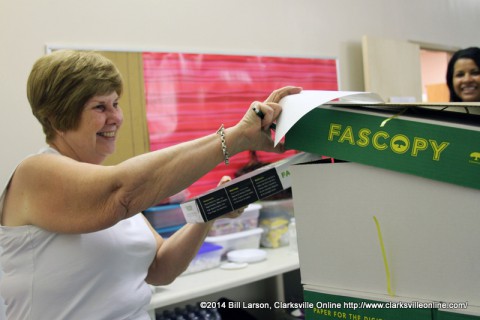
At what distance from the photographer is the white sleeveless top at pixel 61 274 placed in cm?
93

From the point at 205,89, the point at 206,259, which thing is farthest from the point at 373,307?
the point at 205,89

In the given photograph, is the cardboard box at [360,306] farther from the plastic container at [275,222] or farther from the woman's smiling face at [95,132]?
the plastic container at [275,222]

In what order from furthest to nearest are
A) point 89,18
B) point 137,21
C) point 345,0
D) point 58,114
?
point 345,0
point 137,21
point 89,18
point 58,114

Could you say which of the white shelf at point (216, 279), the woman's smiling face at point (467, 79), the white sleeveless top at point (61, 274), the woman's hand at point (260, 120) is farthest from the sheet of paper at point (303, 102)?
the woman's smiling face at point (467, 79)

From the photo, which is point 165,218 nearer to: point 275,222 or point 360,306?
point 275,222

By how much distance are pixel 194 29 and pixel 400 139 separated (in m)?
1.97

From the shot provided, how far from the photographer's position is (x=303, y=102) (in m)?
0.75

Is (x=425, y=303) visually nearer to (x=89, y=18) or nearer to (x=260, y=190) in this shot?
(x=260, y=190)

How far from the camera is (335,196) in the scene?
747mm

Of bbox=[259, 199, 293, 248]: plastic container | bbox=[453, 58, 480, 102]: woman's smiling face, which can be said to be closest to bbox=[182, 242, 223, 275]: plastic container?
bbox=[259, 199, 293, 248]: plastic container

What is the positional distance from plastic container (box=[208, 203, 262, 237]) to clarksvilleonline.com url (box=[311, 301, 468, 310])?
147 cm

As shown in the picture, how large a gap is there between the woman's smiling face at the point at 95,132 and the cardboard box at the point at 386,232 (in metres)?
0.51

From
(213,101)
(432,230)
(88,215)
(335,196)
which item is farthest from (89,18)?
(432,230)

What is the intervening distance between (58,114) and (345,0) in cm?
275
